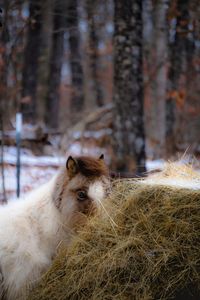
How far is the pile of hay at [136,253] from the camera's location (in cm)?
405

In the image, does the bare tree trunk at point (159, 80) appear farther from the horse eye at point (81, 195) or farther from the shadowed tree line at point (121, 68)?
the horse eye at point (81, 195)

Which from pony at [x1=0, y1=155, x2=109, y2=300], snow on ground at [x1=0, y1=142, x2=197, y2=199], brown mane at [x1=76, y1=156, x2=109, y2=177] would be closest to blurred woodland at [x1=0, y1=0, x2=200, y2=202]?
snow on ground at [x1=0, y1=142, x2=197, y2=199]

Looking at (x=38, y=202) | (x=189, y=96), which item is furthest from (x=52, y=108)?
(x=38, y=202)

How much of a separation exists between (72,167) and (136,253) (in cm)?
102

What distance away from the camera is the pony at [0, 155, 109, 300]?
469cm

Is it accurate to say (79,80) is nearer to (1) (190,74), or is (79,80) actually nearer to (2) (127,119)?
(1) (190,74)

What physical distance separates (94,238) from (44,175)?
6.82m

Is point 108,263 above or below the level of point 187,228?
below

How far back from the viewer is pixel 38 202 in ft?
16.7

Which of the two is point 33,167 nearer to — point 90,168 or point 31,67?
point 90,168

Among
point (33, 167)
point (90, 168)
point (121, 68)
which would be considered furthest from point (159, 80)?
point (90, 168)

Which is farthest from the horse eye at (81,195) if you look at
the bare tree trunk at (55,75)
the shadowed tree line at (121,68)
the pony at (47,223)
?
the bare tree trunk at (55,75)

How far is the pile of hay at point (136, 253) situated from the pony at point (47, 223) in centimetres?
21

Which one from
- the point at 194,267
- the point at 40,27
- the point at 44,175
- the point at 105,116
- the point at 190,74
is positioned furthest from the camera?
the point at 40,27
